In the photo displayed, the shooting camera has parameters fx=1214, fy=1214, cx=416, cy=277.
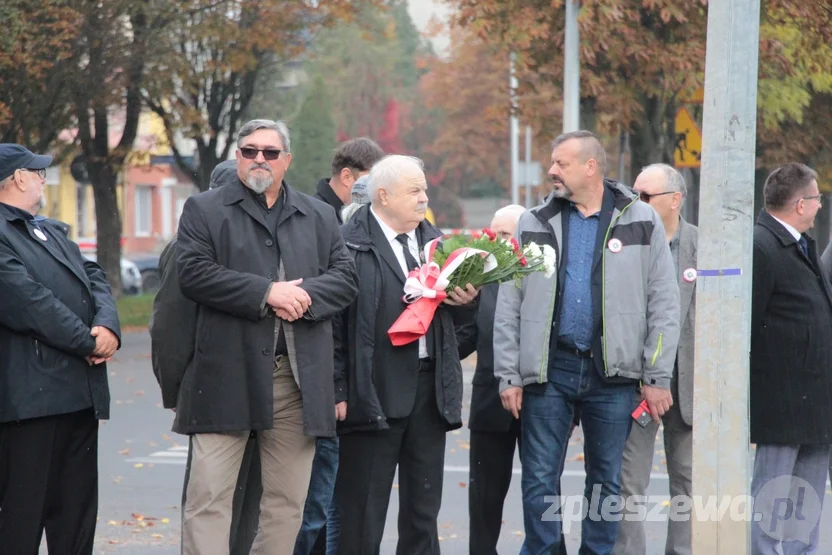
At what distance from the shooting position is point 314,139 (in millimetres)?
64125

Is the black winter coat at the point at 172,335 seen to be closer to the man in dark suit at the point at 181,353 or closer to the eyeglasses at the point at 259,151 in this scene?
the man in dark suit at the point at 181,353

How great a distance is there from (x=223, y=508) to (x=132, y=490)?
400 centimetres

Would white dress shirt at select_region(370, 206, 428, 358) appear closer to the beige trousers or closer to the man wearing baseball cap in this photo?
the beige trousers

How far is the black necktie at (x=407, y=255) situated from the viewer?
5906 mm

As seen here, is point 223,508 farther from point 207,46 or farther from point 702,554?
point 207,46

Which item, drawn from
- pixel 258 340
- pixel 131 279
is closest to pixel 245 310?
pixel 258 340

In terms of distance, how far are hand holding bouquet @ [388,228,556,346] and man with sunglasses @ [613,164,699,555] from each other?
98 cm

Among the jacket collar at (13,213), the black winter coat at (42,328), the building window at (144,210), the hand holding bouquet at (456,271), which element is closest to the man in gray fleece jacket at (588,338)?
the hand holding bouquet at (456,271)

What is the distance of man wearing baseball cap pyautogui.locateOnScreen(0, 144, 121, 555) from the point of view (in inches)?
211

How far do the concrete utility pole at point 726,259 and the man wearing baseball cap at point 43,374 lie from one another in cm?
270

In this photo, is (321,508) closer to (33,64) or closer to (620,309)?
(620,309)

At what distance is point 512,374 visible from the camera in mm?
5910

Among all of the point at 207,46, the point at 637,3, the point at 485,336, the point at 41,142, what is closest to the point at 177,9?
the point at 207,46

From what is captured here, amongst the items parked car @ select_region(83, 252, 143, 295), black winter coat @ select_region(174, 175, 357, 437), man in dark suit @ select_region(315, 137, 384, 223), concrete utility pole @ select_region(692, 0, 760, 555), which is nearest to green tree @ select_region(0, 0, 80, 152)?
man in dark suit @ select_region(315, 137, 384, 223)
